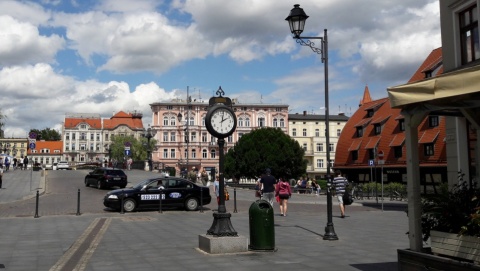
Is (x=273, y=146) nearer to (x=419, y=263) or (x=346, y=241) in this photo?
(x=346, y=241)

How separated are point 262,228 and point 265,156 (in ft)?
197

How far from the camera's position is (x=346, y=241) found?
12.1 metres

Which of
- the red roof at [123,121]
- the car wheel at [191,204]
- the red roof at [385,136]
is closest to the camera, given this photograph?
the car wheel at [191,204]

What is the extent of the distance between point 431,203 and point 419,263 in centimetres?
85

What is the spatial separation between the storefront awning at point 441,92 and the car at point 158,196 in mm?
16491

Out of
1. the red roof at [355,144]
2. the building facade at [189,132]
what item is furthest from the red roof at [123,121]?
the red roof at [355,144]

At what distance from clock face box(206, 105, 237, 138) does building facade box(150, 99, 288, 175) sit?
94.0 m

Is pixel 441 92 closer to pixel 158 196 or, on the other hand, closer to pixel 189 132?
pixel 158 196

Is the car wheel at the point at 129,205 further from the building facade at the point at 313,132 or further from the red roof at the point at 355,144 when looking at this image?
the building facade at the point at 313,132

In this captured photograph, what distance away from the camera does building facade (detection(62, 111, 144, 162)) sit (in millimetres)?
140875

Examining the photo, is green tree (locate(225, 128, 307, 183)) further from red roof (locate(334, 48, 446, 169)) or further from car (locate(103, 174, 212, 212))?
car (locate(103, 174, 212, 212))

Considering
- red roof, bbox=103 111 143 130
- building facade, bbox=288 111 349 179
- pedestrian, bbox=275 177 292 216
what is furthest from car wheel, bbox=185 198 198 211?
red roof, bbox=103 111 143 130

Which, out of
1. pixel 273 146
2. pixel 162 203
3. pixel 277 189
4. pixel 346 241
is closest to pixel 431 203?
pixel 346 241

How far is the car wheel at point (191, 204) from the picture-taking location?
891 inches
